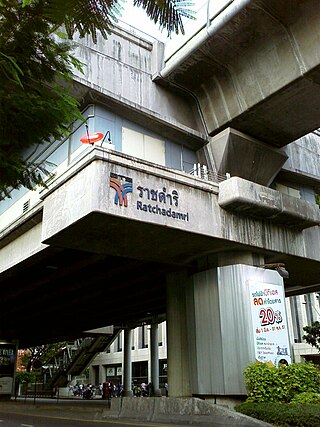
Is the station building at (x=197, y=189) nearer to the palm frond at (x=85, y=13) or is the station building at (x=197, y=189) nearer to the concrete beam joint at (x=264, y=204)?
the concrete beam joint at (x=264, y=204)

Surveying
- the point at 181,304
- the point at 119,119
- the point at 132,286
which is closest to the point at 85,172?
the point at 119,119

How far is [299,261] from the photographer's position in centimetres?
2064

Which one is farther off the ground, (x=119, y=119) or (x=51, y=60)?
(x=119, y=119)

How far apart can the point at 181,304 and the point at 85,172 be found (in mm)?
8111

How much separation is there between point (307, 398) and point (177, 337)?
692 centimetres

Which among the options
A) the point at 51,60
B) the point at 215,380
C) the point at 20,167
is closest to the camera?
the point at 51,60

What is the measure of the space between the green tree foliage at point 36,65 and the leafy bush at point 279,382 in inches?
431

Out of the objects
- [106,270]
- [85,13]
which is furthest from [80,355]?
[85,13]

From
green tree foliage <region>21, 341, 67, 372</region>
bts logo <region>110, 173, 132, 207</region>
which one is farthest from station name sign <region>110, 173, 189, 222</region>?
green tree foliage <region>21, 341, 67, 372</region>

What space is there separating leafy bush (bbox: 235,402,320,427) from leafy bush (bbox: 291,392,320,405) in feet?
2.05

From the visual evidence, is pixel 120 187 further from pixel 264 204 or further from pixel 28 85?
pixel 28 85

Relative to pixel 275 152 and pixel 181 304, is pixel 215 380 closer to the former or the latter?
pixel 181 304

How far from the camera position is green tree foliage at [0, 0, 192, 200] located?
11.8 feet

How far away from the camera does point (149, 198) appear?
15.6 meters
